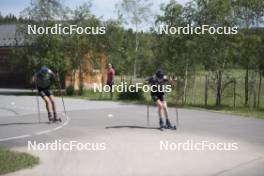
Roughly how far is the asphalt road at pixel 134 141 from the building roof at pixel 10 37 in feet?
45.7

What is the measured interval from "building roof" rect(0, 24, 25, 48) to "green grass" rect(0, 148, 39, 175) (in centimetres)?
2301

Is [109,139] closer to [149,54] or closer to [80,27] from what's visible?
[149,54]

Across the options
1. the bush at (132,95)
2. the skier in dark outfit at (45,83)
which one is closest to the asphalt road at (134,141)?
the skier in dark outfit at (45,83)

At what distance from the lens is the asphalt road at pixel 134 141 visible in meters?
9.43

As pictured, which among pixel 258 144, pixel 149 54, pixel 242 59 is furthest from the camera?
pixel 149 54

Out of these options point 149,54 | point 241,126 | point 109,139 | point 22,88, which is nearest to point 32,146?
point 109,139

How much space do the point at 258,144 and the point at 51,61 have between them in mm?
20104

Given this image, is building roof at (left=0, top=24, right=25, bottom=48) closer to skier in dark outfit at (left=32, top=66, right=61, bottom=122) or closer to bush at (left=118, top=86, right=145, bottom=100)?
bush at (left=118, top=86, right=145, bottom=100)

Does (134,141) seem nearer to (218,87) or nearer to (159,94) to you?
(159,94)

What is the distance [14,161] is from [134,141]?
3.58 metres

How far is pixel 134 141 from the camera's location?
12.4m

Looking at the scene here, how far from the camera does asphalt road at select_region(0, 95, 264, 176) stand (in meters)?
9.43

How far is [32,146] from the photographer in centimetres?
1171

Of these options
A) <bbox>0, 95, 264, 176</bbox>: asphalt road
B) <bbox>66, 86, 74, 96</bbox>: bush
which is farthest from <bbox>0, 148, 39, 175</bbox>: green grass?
<bbox>66, 86, 74, 96</bbox>: bush
